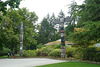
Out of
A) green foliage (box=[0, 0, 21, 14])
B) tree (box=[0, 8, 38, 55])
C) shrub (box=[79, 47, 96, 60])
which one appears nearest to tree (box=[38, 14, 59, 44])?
tree (box=[0, 8, 38, 55])

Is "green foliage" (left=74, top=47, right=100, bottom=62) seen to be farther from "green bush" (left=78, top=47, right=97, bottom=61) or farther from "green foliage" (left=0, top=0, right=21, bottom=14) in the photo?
"green foliage" (left=0, top=0, right=21, bottom=14)

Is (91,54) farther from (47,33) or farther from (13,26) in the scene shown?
(47,33)

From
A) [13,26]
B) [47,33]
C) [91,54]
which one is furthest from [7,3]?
[47,33]

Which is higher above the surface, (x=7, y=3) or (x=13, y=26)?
(x=13, y=26)

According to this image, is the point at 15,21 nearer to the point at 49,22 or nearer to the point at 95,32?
the point at 95,32

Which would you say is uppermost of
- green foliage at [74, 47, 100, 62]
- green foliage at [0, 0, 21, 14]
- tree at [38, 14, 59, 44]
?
tree at [38, 14, 59, 44]

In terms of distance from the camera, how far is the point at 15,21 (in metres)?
29.1

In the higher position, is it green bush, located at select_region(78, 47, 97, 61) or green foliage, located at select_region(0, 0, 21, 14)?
green foliage, located at select_region(0, 0, 21, 14)

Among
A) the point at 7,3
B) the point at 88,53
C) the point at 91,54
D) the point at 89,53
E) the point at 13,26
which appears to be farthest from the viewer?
the point at 13,26

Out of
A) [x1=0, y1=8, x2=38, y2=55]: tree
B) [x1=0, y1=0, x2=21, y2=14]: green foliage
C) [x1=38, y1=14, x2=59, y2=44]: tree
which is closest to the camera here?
[x1=0, y1=0, x2=21, y2=14]: green foliage

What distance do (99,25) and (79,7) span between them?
350 centimetres

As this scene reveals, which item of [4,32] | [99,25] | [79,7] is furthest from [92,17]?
[4,32]

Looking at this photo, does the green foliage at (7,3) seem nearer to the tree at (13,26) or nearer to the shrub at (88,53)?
the shrub at (88,53)

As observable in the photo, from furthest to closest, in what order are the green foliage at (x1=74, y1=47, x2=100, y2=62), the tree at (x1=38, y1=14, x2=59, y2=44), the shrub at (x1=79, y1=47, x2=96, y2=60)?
the tree at (x1=38, y1=14, x2=59, y2=44) < the shrub at (x1=79, y1=47, x2=96, y2=60) < the green foliage at (x1=74, y1=47, x2=100, y2=62)
